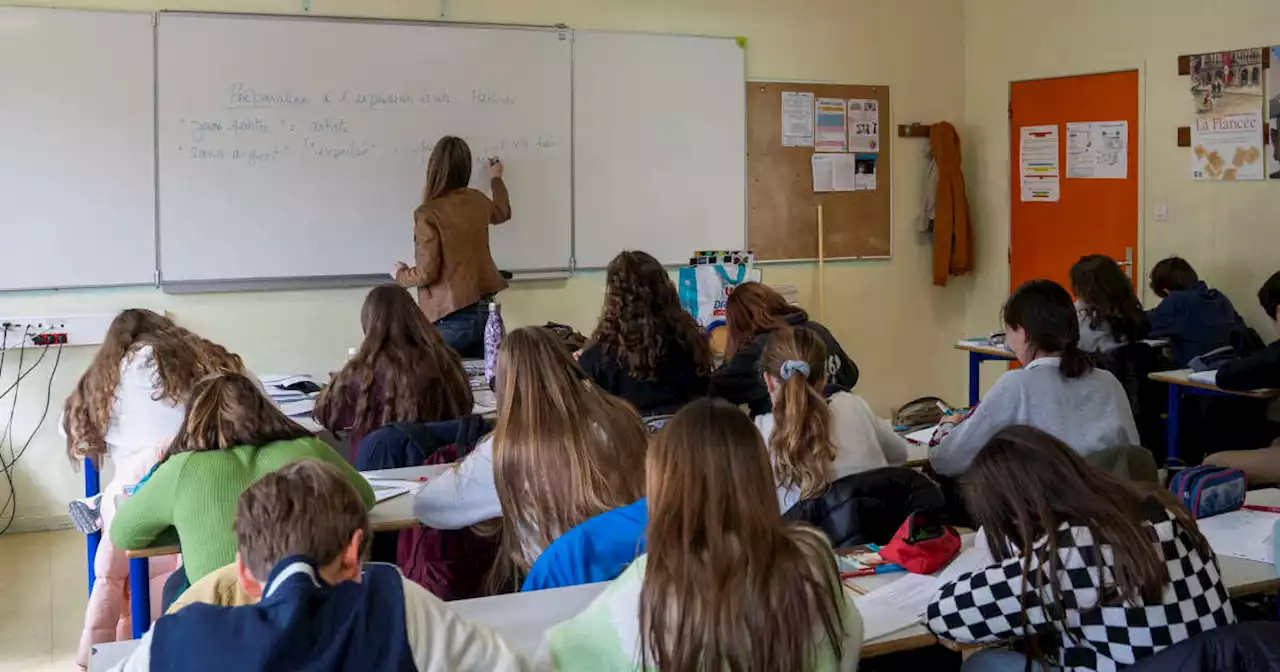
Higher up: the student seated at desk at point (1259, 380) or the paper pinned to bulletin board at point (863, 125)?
the paper pinned to bulletin board at point (863, 125)

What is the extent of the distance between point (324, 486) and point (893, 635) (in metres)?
1.15

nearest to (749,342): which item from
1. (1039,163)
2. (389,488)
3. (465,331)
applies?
(389,488)

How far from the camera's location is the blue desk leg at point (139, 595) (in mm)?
3244

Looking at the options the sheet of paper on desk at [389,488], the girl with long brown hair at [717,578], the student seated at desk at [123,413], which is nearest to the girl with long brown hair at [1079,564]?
the girl with long brown hair at [717,578]

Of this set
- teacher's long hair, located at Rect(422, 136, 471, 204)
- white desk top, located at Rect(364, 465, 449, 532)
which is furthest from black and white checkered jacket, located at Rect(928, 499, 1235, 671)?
teacher's long hair, located at Rect(422, 136, 471, 204)

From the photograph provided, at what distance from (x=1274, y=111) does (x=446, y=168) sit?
3886 millimetres

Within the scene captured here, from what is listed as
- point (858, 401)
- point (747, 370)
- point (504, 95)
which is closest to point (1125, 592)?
point (858, 401)

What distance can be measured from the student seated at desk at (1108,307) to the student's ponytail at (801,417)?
2.75 meters

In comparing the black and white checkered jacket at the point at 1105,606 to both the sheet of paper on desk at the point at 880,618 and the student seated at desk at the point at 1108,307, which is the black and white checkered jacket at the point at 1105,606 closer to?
the sheet of paper on desk at the point at 880,618

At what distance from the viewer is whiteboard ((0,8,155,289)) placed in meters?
5.49

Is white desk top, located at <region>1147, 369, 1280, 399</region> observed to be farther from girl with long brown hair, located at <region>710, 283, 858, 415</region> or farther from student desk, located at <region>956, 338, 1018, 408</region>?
girl with long brown hair, located at <region>710, 283, 858, 415</region>

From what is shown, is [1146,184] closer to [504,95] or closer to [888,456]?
[504,95]

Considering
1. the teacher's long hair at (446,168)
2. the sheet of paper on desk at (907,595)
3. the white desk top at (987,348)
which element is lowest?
the sheet of paper on desk at (907,595)

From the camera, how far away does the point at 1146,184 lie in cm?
669
